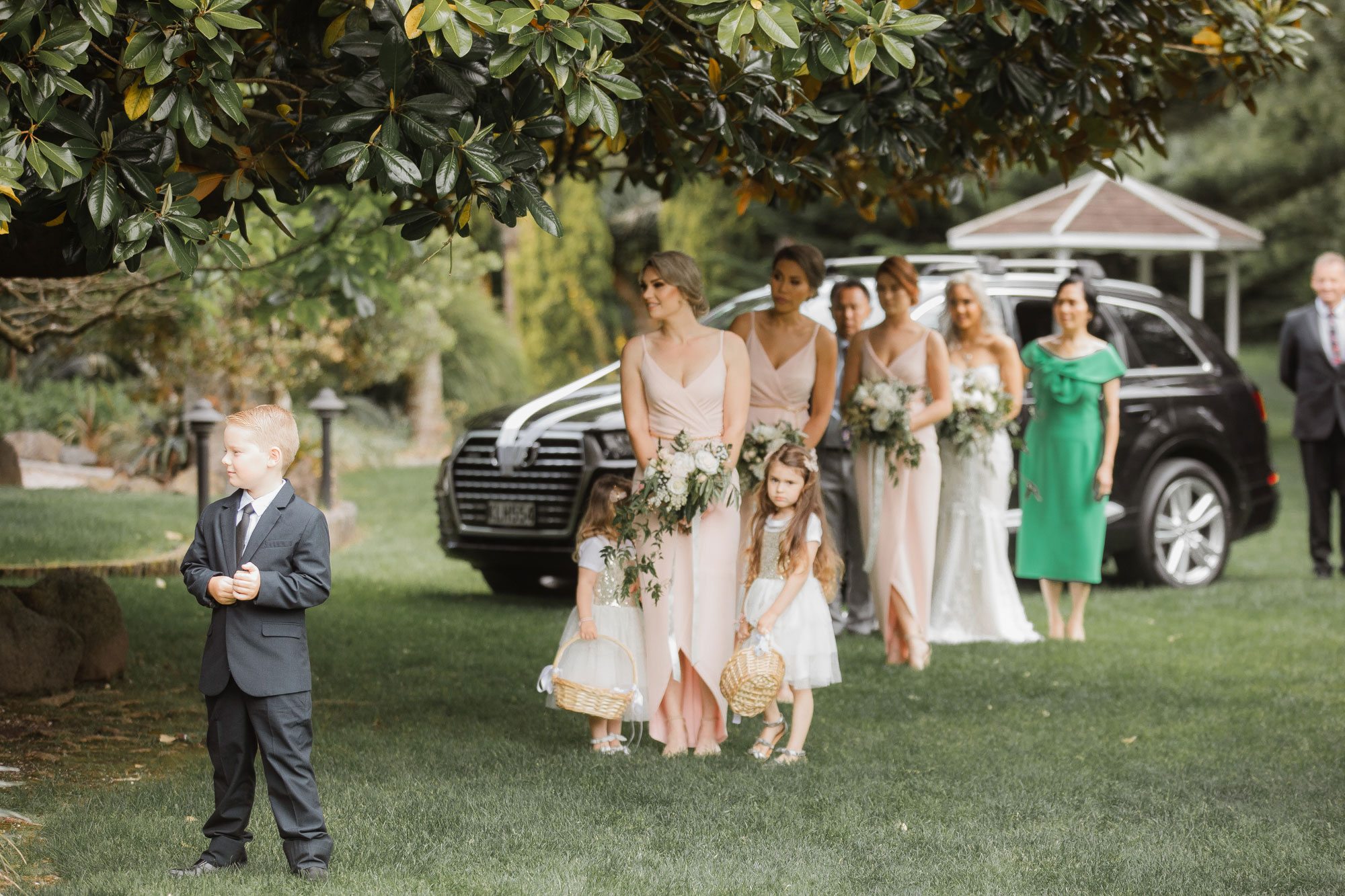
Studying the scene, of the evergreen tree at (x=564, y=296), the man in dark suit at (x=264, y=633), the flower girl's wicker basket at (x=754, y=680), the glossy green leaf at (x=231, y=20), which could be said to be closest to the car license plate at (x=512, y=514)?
the flower girl's wicker basket at (x=754, y=680)

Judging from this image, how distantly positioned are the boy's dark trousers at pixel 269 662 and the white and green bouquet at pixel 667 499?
180 cm

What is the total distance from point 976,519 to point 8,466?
9394 millimetres

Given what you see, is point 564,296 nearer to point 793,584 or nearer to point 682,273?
point 682,273

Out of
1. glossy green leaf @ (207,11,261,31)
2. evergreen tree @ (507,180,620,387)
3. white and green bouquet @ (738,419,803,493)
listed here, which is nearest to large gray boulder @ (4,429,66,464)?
evergreen tree @ (507,180,620,387)

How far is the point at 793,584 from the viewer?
227 inches

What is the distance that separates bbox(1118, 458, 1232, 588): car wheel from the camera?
10.2m

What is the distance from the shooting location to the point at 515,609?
971cm

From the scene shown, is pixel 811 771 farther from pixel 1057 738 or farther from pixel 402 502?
pixel 402 502

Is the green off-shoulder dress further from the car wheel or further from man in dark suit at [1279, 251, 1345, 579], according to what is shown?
man in dark suit at [1279, 251, 1345, 579]

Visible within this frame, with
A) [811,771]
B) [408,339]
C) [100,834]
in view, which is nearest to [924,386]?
[811,771]

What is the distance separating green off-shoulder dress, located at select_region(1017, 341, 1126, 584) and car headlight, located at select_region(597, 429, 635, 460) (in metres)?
2.42

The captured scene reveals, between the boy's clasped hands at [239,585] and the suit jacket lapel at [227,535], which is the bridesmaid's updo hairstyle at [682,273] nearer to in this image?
the suit jacket lapel at [227,535]

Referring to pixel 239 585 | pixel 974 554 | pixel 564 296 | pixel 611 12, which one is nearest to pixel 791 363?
pixel 974 554

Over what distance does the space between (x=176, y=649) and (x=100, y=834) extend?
3.38 metres
